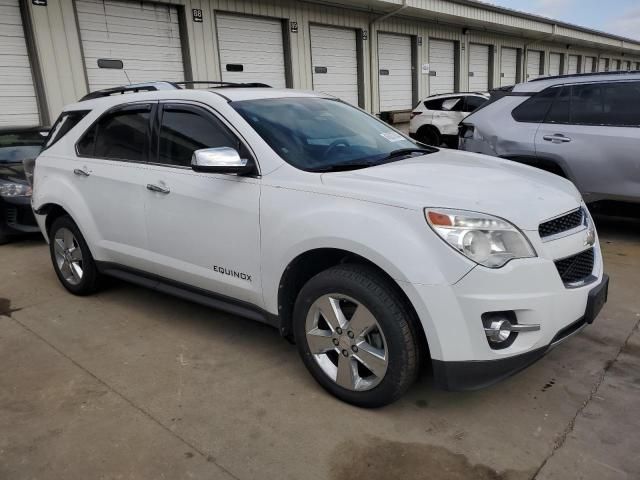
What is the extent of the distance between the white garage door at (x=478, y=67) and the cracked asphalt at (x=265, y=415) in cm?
1858

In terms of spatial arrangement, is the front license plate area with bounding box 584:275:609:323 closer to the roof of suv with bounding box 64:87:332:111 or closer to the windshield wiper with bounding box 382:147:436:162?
the windshield wiper with bounding box 382:147:436:162

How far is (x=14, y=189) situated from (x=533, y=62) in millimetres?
24376

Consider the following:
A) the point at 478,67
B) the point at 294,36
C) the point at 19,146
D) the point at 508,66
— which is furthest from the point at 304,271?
the point at 508,66

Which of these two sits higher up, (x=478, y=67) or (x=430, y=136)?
(x=478, y=67)

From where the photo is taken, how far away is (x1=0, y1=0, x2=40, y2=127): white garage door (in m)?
9.02

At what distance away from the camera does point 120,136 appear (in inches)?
159

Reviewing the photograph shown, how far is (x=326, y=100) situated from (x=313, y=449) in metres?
2.48

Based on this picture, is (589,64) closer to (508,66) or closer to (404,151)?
(508,66)

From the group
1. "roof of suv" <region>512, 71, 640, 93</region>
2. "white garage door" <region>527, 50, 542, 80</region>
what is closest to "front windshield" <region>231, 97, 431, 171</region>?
"roof of suv" <region>512, 71, 640, 93</region>

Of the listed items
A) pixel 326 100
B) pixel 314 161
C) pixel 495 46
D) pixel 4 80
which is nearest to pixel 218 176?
pixel 314 161

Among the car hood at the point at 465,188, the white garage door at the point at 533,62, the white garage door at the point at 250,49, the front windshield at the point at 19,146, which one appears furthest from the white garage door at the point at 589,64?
the car hood at the point at 465,188

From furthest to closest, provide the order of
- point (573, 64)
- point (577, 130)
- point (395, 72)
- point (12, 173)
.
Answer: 1. point (573, 64)
2. point (395, 72)
3. point (12, 173)
4. point (577, 130)

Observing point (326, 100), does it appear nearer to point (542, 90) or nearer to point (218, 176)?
point (218, 176)

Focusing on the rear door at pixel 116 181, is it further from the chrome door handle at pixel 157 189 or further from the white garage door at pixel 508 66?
the white garage door at pixel 508 66
